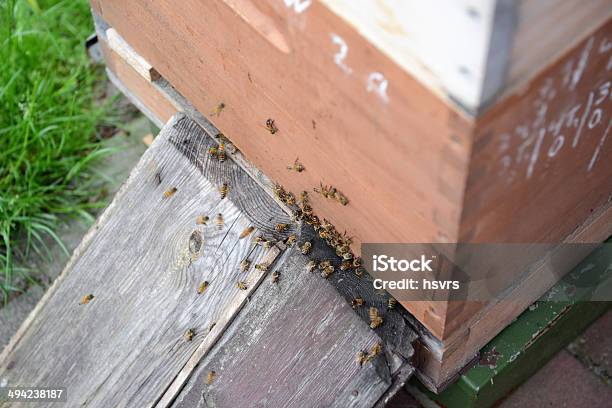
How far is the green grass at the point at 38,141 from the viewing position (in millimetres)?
3049

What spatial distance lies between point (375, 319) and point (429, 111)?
768 millimetres

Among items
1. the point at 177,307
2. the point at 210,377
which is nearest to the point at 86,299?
the point at 177,307

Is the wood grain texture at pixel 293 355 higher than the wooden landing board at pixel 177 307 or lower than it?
lower

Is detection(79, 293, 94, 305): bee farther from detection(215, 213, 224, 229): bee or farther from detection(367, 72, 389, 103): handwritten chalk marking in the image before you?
detection(367, 72, 389, 103): handwritten chalk marking

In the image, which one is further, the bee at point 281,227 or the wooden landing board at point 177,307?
the bee at point 281,227

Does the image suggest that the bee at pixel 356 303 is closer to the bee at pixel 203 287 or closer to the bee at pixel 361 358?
the bee at pixel 361 358

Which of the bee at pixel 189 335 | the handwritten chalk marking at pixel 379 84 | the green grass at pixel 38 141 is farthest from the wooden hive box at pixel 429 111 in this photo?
the green grass at pixel 38 141

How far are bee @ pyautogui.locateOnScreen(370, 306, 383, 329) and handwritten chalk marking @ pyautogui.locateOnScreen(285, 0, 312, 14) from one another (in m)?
0.79

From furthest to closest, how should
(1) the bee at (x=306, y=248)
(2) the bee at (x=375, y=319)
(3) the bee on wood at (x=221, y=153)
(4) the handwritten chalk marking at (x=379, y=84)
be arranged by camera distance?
(3) the bee on wood at (x=221, y=153)
(1) the bee at (x=306, y=248)
(2) the bee at (x=375, y=319)
(4) the handwritten chalk marking at (x=379, y=84)

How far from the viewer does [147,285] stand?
2197mm

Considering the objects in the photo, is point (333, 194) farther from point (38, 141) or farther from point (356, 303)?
point (38, 141)

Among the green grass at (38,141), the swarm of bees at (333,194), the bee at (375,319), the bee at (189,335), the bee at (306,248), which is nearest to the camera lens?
the swarm of bees at (333,194)

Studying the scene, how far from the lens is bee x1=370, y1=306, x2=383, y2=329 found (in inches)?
72.0

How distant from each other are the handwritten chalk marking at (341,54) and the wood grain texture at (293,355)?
696 mm
